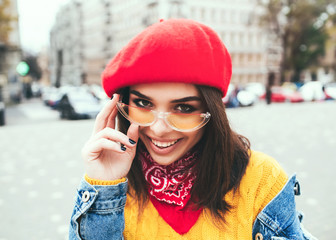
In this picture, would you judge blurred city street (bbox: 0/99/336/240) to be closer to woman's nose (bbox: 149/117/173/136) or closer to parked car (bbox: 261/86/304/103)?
woman's nose (bbox: 149/117/173/136)

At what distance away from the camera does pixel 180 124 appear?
1279 millimetres

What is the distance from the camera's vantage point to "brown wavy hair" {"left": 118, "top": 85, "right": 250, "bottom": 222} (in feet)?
4.39

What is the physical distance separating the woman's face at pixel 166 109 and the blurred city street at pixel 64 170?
0.36 m

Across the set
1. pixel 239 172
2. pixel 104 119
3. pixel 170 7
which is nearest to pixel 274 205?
pixel 239 172

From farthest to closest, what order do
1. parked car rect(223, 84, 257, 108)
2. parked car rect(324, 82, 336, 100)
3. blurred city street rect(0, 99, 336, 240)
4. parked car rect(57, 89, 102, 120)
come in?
parked car rect(324, 82, 336, 100) → parked car rect(223, 84, 257, 108) → parked car rect(57, 89, 102, 120) → blurred city street rect(0, 99, 336, 240)

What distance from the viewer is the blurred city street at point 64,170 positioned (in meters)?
3.87

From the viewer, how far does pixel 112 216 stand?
125cm

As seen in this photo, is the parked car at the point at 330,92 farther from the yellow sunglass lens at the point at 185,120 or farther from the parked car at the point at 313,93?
the yellow sunglass lens at the point at 185,120

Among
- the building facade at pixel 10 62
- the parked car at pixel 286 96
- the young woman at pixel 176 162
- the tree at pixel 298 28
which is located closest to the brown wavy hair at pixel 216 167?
the young woman at pixel 176 162

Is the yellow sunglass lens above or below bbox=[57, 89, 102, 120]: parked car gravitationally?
above

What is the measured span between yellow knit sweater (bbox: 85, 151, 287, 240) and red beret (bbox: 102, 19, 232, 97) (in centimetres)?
45

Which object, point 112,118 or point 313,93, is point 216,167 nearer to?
point 112,118

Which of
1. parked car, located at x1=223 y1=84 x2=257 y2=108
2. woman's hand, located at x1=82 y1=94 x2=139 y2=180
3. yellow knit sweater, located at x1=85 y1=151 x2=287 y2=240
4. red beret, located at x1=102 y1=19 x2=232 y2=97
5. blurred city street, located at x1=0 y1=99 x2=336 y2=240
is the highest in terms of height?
red beret, located at x1=102 y1=19 x2=232 y2=97

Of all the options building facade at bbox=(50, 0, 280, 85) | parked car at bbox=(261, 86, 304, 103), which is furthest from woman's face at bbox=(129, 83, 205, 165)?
building facade at bbox=(50, 0, 280, 85)
